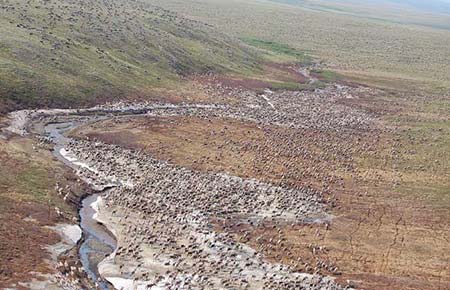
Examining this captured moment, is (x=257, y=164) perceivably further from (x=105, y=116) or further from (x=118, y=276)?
(x=118, y=276)

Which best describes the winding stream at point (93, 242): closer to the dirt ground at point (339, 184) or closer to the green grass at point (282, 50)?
the dirt ground at point (339, 184)

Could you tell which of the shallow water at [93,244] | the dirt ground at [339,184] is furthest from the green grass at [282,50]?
the shallow water at [93,244]

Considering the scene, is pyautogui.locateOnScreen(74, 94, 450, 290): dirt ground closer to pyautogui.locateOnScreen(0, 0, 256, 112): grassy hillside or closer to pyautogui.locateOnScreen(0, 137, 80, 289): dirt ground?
pyautogui.locateOnScreen(0, 0, 256, 112): grassy hillside

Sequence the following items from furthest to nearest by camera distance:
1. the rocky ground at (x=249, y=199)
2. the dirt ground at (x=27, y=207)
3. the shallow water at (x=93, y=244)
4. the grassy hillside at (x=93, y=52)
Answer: the grassy hillside at (x=93, y=52) < the rocky ground at (x=249, y=199) < the shallow water at (x=93, y=244) < the dirt ground at (x=27, y=207)

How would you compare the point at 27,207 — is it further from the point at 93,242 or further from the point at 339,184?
the point at 339,184

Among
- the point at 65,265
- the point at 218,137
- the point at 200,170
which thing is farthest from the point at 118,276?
the point at 218,137

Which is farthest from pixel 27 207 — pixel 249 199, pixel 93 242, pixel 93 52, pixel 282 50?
pixel 282 50

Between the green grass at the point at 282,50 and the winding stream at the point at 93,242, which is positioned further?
the green grass at the point at 282,50
